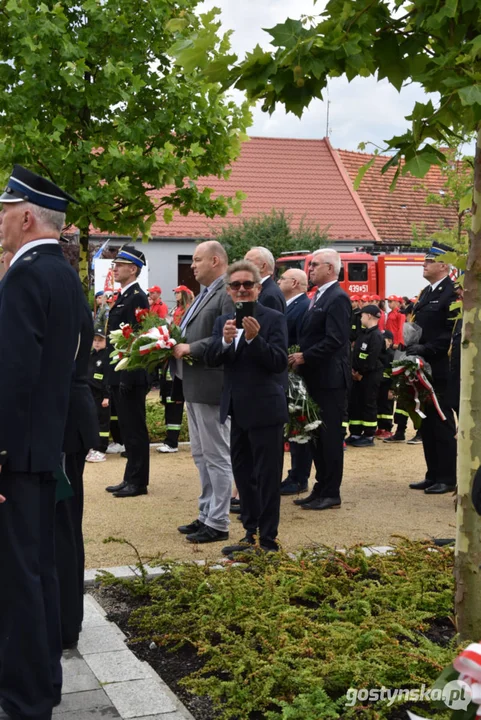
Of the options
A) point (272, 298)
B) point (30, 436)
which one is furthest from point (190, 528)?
point (30, 436)

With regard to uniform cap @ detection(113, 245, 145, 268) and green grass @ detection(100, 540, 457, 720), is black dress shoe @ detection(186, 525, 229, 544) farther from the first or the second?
uniform cap @ detection(113, 245, 145, 268)

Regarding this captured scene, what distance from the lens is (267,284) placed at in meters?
7.62

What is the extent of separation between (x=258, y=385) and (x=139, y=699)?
9.38 feet

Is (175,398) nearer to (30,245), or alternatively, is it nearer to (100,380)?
(100,380)

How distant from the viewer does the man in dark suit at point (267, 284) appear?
7.43m

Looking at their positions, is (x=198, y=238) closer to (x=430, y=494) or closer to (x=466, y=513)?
(x=430, y=494)

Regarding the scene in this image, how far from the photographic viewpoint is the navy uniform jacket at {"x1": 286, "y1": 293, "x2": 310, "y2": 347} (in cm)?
901

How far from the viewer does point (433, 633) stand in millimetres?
4637

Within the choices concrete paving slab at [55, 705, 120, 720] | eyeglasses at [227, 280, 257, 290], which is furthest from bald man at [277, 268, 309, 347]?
concrete paving slab at [55, 705, 120, 720]

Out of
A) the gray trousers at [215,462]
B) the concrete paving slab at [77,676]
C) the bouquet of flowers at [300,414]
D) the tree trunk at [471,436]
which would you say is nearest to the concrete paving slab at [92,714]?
the concrete paving slab at [77,676]

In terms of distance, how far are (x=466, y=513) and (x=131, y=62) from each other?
25.9 feet

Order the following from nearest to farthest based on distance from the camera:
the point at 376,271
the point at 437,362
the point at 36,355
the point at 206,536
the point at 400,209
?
the point at 36,355 → the point at 206,536 → the point at 437,362 → the point at 376,271 → the point at 400,209

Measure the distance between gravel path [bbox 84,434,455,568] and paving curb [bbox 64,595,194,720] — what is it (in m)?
1.19

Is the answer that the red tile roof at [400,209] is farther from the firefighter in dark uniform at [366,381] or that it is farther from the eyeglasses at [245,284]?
the eyeglasses at [245,284]
